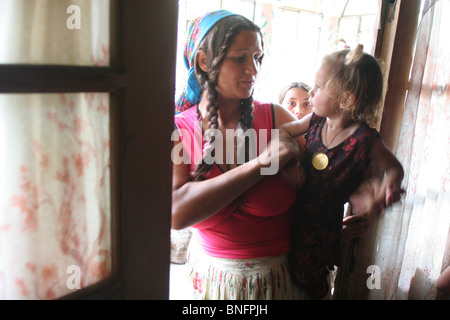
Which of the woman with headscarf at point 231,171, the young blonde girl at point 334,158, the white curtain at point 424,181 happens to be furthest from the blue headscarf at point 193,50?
the white curtain at point 424,181

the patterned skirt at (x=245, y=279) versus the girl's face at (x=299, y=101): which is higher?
the girl's face at (x=299, y=101)

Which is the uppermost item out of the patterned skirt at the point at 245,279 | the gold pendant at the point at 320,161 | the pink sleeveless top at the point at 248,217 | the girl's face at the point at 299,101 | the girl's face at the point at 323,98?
the girl's face at the point at 323,98

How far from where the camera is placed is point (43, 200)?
0.58 m

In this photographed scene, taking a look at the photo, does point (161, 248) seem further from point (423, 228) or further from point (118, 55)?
point (423, 228)

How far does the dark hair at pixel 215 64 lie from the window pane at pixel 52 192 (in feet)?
1.44

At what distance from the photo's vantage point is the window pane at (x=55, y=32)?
1.68 ft

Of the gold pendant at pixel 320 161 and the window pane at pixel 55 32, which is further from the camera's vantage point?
the gold pendant at pixel 320 161

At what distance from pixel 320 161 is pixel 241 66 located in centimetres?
39

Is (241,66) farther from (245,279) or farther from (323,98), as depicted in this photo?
(245,279)

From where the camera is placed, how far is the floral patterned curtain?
532 mm

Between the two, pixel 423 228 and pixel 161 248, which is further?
pixel 423 228

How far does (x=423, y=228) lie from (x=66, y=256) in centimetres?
167

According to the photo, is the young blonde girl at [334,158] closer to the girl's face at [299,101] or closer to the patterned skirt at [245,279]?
the patterned skirt at [245,279]
